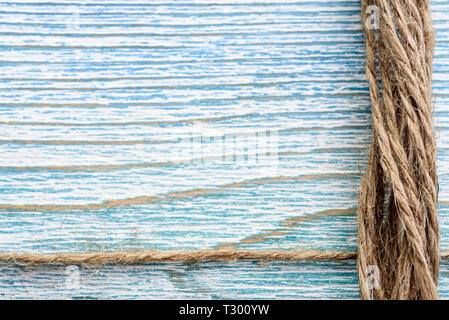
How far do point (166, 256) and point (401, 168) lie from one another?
0.38 m

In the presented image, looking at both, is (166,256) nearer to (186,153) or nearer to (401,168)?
(186,153)

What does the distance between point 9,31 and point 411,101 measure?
644 mm

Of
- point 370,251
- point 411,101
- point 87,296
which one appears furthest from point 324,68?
point 87,296

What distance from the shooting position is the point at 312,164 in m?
0.58

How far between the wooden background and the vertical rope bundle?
42mm

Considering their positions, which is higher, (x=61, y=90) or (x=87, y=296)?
(x=61, y=90)

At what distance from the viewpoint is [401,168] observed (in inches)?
20.0

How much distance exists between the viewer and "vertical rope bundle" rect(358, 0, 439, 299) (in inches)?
19.8

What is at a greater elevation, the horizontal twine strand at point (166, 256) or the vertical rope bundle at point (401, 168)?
the vertical rope bundle at point (401, 168)

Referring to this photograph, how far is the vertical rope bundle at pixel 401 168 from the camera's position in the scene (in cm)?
50

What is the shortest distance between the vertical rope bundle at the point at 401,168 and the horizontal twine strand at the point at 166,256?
0.06 m

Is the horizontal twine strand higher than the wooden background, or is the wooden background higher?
the wooden background
